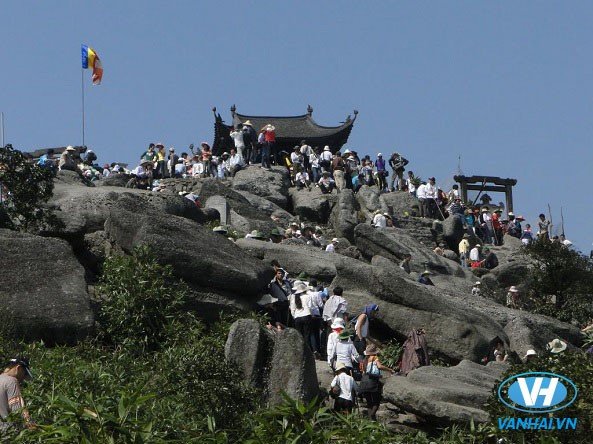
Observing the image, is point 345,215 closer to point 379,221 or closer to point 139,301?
point 379,221

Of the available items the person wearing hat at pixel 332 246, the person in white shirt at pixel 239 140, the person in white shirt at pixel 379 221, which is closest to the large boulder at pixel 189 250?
the person wearing hat at pixel 332 246

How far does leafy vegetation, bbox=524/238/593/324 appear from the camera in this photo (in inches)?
1353

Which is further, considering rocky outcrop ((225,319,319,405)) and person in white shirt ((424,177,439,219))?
person in white shirt ((424,177,439,219))

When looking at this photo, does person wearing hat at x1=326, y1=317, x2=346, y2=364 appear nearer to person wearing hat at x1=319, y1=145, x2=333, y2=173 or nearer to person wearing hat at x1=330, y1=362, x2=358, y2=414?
person wearing hat at x1=330, y1=362, x2=358, y2=414

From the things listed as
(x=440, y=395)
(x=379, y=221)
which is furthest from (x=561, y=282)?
(x=440, y=395)

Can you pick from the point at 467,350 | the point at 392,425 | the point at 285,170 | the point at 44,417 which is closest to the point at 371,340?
the point at 467,350

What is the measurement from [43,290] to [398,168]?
26580 millimetres

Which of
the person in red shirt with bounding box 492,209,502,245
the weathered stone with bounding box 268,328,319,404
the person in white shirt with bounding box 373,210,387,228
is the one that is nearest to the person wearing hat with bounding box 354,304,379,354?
the weathered stone with bounding box 268,328,319,404

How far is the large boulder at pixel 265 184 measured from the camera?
47188 mm

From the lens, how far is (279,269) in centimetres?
3000

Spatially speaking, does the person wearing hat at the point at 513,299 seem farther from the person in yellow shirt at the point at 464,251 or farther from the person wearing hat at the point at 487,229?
the person wearing hat at the point at 487,229

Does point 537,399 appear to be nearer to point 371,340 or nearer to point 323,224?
point 371,340

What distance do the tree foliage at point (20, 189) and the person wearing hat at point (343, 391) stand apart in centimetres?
922

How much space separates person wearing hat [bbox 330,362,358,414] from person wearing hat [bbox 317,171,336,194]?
24644mm
